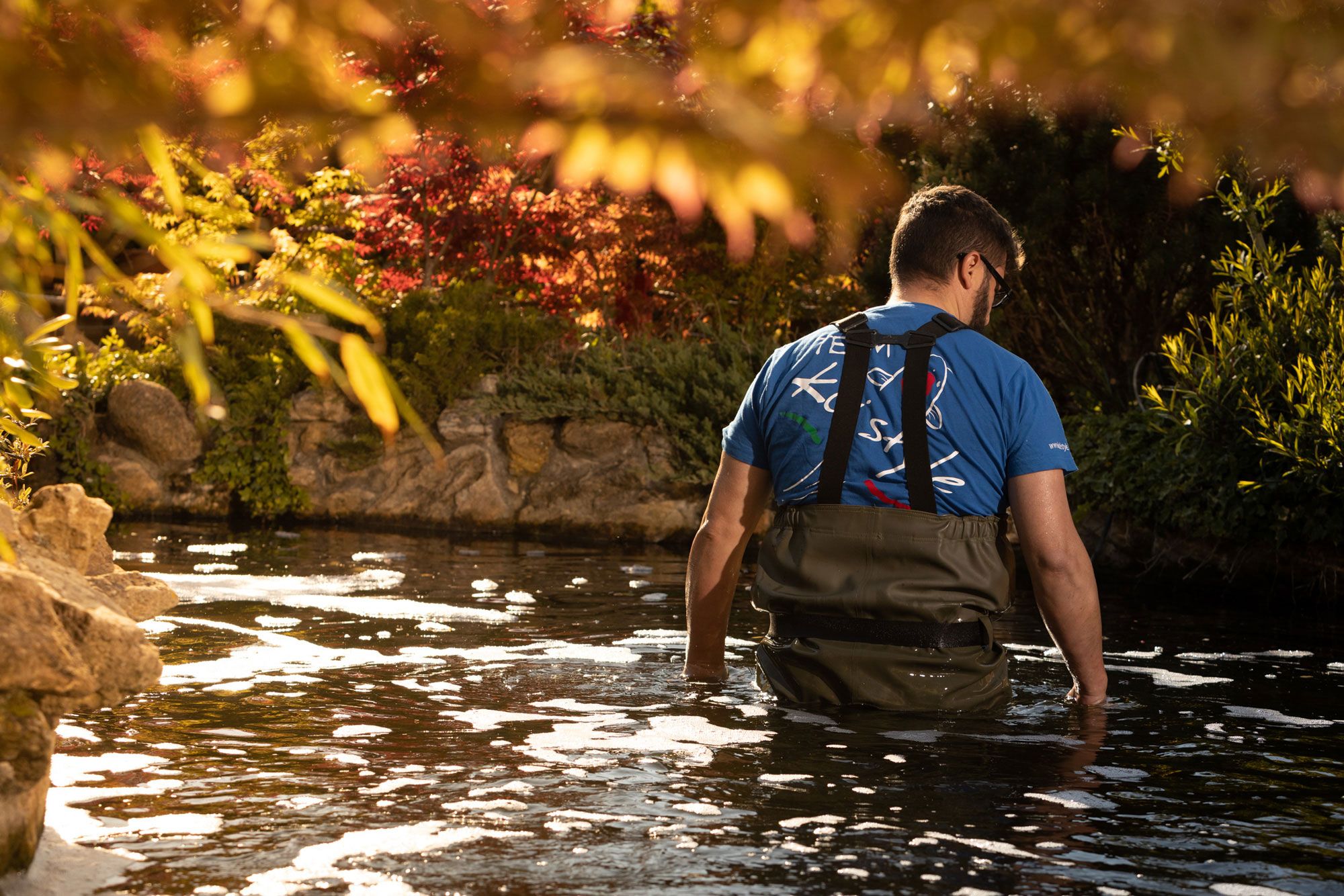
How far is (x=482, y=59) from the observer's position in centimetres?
179

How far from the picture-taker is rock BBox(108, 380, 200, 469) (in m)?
14.5

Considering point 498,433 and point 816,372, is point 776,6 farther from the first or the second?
point 498,433

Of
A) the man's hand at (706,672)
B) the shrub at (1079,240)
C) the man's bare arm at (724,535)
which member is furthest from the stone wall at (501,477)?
the man's bare arm at (724,535)

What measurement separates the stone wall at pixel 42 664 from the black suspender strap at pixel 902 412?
2.11m

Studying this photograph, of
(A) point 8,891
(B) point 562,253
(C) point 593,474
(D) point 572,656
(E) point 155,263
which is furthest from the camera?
(E) point 155,263

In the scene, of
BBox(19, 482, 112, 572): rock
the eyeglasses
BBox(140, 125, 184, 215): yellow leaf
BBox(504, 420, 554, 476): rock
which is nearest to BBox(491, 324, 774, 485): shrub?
BBox(504, 420, 554, 476): rock

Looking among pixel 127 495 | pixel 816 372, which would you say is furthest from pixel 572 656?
pixel 127 495

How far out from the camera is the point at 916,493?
176 inches

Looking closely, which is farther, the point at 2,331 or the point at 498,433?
the point at 498,433

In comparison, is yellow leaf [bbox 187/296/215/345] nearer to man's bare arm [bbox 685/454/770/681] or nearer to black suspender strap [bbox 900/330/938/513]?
black suspender strap [bbox 900/330/938/513]

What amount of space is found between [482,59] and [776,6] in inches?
14.4

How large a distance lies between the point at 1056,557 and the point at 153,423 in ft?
38.5

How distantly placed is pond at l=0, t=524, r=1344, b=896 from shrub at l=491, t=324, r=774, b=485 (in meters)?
6.40

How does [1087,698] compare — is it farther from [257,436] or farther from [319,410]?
[257,436]
